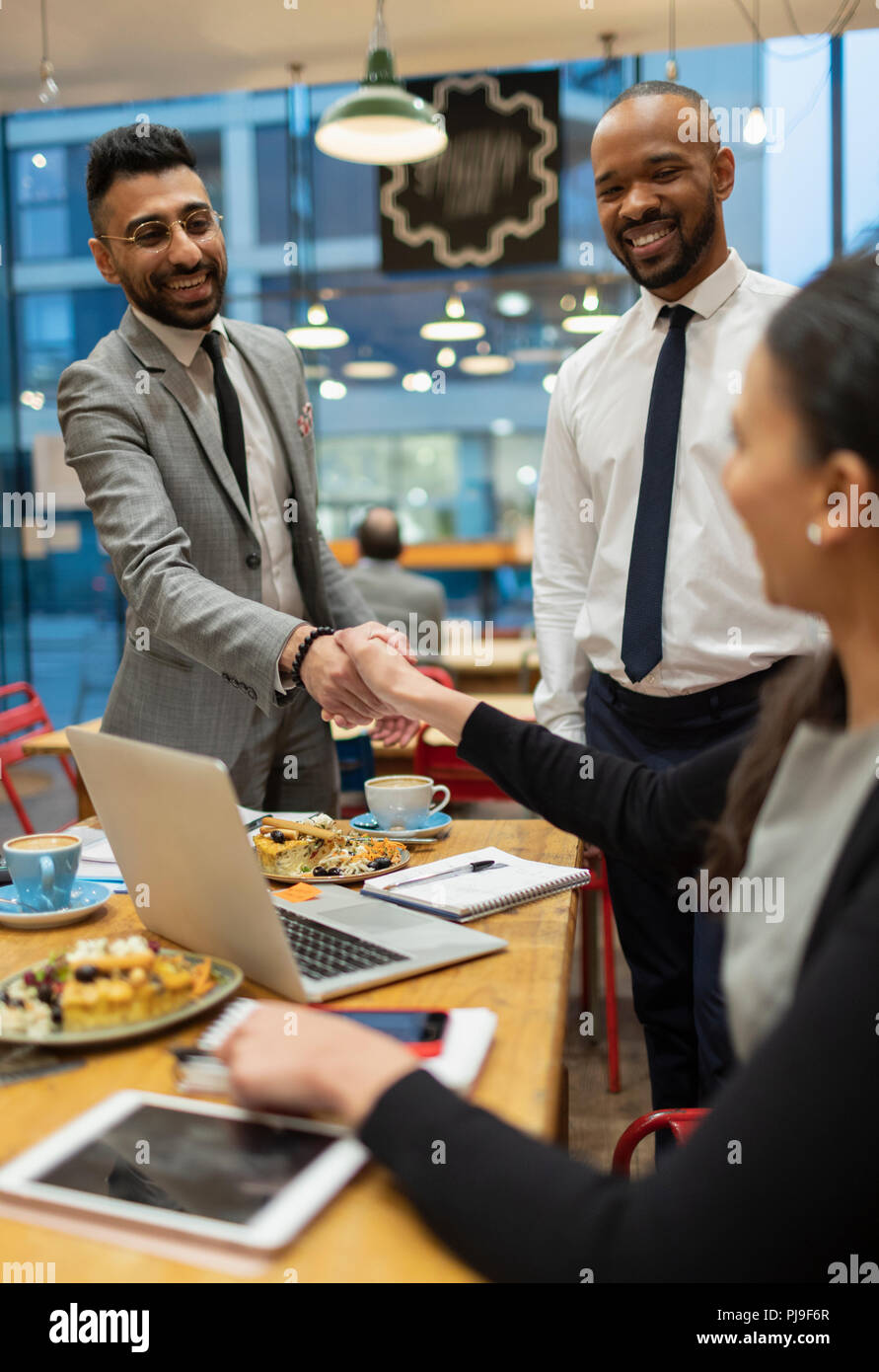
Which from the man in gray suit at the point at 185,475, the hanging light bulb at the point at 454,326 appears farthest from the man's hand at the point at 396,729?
the hanging light bulb at the point at 454,326

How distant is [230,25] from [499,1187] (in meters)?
6.34

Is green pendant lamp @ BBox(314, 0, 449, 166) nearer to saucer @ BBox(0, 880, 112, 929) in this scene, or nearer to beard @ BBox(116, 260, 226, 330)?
beard @ BBox(116, 260, 226, 330)

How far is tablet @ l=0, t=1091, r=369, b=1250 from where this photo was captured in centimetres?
79

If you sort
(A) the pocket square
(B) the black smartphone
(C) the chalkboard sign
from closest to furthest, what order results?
1. (B) the black smartphone
2. (A) the pocket square
3. (C) the chalkboard sign

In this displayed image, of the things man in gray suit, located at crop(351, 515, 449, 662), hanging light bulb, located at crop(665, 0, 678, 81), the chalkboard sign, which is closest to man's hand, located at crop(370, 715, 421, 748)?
man in gray suit, located at crop(351, 515, 449, 662)

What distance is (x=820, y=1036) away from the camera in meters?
0.71

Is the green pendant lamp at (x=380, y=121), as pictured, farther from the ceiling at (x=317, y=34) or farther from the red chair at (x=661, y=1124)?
the red chair at (x=661, y=1124)

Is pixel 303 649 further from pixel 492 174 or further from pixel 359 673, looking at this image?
pixel 492 174

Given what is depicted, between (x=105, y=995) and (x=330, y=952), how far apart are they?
290mm

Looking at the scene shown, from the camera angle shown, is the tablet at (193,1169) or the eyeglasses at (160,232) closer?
the tablet at (193,1169)

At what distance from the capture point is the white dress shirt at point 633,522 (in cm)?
209

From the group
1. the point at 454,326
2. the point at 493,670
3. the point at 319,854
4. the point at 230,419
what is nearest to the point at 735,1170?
the point at 319,854

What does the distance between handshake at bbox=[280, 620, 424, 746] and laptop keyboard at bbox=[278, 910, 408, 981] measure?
37cm

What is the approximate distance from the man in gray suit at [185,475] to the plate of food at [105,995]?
774mm
